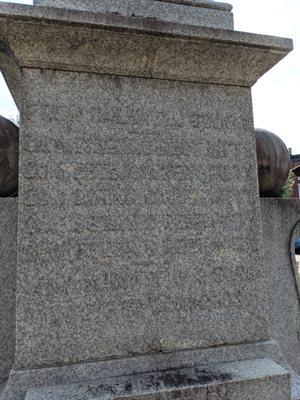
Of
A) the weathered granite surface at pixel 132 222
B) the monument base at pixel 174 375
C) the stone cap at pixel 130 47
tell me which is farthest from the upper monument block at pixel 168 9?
the monument base at pixel 174 375

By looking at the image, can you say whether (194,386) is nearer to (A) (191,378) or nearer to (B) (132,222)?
(A) (191,378)

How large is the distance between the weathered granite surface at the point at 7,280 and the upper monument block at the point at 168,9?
4.11ft

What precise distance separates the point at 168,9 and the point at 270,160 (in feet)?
4.26

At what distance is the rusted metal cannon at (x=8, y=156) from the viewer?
2.23 metres

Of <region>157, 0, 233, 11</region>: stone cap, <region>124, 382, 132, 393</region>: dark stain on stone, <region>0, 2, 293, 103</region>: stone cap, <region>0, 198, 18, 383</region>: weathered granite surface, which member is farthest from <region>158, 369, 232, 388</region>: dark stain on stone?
<region>157, 0, 233, 11</region>: stone cap

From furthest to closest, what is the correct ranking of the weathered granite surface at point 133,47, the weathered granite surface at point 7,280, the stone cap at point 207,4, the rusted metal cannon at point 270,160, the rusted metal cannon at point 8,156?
the rusted metal cannon at point 270,160, the stone cap at point 207,4, the rusted metal cannon at point 8,156, the weathered granite surface at point 7,280, the weathered granite surface at point 133,47

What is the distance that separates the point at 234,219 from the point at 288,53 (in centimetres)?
116

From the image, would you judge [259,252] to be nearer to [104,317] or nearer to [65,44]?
[104,317]

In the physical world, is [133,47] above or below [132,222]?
above

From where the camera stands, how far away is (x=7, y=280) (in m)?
2.12

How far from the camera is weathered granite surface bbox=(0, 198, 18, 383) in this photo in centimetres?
206

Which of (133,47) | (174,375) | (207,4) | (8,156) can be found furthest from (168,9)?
(174,375)

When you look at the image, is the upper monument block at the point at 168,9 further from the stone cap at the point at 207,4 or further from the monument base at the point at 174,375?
the monument base at the point at 174,375

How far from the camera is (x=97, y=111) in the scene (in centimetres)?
211
